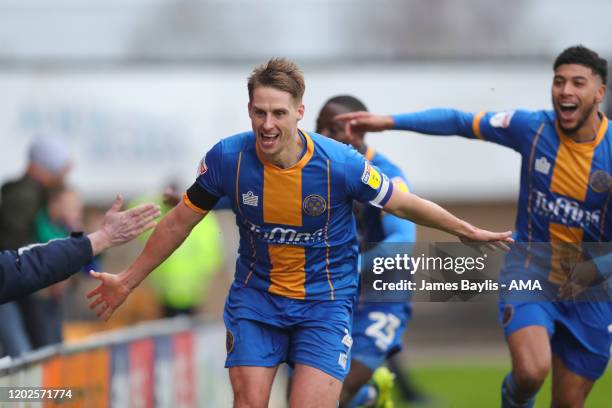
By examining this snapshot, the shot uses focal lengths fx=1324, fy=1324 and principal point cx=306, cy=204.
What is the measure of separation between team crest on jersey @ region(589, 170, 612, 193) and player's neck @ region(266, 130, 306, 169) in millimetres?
2060

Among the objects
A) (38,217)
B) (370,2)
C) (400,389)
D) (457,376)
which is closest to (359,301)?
(38,217)

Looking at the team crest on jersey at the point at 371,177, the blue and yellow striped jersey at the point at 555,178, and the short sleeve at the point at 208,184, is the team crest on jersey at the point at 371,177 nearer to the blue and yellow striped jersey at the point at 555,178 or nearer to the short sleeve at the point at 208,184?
the short sleeve at the point at 208,184

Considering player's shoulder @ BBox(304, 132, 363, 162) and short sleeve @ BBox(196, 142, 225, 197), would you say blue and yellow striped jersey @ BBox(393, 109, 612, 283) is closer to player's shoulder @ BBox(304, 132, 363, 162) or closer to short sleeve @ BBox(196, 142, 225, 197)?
player's shoulder @ BBox(304, 132, 363, 162)

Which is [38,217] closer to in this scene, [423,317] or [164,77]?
[164,77]

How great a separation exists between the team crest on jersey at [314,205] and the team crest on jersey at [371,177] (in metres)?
0.28

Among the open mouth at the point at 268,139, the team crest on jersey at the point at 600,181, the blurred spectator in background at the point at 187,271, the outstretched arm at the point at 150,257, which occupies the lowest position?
the blurred spectator in background at the point at 187,271

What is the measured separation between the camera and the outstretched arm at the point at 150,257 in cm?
803

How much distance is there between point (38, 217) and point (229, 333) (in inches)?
171

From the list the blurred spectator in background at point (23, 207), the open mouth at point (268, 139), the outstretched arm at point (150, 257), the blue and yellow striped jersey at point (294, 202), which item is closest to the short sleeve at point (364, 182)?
the blue and yellow striped jersey at point (294, 202)

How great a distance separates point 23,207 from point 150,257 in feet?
12.2

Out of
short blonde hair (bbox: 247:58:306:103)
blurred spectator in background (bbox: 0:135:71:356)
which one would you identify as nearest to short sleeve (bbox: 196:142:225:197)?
short blonde hair (bbox: 247:58:306:103)

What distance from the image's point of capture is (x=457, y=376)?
19.0m

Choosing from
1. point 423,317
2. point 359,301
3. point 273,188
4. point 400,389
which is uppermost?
point 273,188

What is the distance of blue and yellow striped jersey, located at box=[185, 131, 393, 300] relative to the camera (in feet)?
25.7
